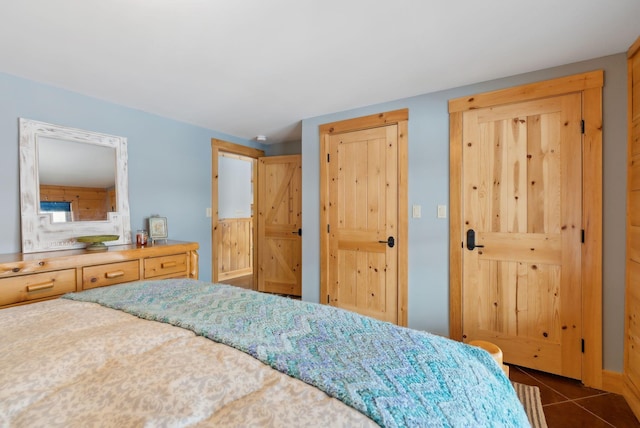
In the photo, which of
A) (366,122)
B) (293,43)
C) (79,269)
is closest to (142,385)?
(293,43)

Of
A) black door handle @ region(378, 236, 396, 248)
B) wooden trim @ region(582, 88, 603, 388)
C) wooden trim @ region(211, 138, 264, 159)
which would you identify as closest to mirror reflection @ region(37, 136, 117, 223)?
wooden trim @ region(211, 138, 264, 159)

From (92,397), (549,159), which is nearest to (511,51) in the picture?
(549,159)

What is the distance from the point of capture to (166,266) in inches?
107

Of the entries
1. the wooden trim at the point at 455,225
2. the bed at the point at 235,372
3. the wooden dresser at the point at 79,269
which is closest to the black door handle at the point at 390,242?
the wooden trim at the point at 455,225

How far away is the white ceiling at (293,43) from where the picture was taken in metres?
1.54

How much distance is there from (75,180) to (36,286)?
1017 millimetres

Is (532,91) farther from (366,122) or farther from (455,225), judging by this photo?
(366,122)

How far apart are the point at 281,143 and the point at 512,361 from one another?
376 centimetres

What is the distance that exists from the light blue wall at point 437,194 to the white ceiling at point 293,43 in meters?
0.12

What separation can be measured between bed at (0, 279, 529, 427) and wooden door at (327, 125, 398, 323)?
1.78 metres

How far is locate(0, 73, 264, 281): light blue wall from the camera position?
2254 millimetres

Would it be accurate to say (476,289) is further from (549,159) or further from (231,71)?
(231,71)

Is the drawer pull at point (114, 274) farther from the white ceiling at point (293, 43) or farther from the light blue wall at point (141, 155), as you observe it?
the white ceiling at point (293, 43)

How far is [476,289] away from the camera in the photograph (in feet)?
8.08
